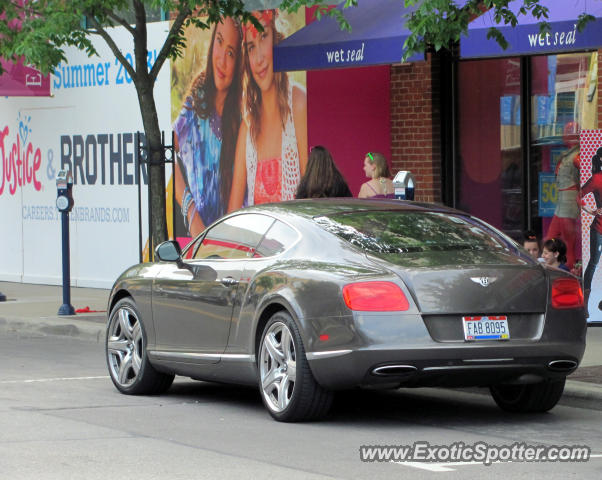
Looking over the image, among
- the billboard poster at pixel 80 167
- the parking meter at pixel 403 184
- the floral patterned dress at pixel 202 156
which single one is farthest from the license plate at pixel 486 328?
the billboard poster at pixel 80 167

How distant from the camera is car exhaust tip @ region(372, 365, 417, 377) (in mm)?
8258

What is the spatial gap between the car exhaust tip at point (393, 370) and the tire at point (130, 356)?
261 centimetres

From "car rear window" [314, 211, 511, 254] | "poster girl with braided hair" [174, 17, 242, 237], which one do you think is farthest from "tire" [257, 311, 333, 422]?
"poster girl with braided hair" [174, 17, 242, 237]

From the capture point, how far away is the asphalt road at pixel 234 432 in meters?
7.16

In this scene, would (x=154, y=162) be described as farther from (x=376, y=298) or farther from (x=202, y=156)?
(x=376, y=298)

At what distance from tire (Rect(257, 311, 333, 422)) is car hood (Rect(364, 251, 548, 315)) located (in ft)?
2.58

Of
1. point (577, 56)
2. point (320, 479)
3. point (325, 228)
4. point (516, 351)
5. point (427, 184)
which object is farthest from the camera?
point (427, 184)

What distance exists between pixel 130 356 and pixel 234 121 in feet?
29.7

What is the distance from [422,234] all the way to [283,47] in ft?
24.4

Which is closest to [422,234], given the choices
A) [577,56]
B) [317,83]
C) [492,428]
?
[492,428]

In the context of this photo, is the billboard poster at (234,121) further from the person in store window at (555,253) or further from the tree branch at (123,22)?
the person in store window at (555,253)

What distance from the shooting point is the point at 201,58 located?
64.6 feet

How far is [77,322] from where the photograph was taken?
51.1 ft

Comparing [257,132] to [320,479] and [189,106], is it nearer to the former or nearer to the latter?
[189,106]
